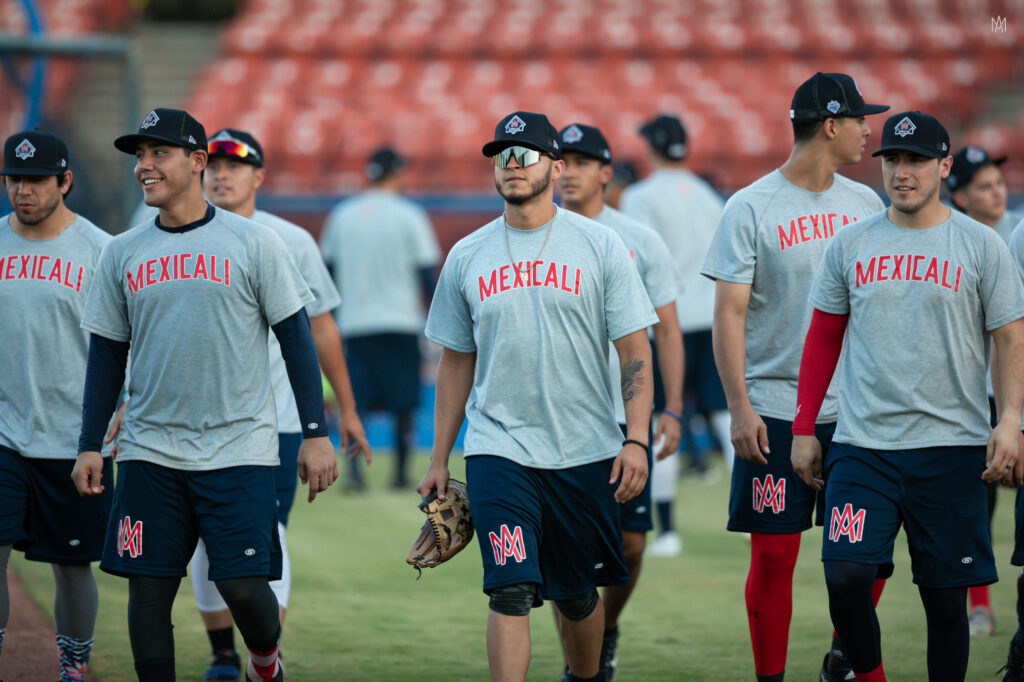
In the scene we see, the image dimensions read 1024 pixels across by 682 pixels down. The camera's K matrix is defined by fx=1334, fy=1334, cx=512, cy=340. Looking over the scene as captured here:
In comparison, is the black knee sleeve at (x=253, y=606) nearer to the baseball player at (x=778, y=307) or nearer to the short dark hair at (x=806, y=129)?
the baseball player at (x=778, y=307)

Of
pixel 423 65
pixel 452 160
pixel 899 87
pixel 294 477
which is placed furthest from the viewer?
pixel 423 65

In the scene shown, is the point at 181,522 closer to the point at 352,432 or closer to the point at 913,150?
the point at 352,432

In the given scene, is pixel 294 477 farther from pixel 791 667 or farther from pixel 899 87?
pixel 899 87

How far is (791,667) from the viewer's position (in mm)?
5777

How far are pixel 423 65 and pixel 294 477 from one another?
18245 mm

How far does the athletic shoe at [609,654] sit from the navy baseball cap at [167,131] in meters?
2.59

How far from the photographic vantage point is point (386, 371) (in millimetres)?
10984

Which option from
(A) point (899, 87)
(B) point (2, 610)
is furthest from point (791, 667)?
(A) point (899, 87)

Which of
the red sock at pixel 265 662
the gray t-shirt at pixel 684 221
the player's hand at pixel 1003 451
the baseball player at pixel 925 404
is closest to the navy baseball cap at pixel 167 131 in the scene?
the red sock at pixel 265 662

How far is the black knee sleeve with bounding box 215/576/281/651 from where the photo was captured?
14.8 feet

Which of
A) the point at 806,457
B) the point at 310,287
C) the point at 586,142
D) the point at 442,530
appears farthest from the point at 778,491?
the point at 310,287

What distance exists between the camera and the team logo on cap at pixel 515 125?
4.60m

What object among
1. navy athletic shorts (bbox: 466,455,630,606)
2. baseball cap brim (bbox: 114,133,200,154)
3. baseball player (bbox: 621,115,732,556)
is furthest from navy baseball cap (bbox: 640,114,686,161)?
baseball cap brim (bbox: 114,133,200,154)

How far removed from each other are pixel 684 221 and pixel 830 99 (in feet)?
12.0
